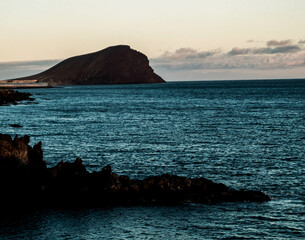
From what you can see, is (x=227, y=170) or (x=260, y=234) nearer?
(x=260, y=234)

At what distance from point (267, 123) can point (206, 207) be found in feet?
165

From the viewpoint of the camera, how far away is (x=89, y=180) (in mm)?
29016

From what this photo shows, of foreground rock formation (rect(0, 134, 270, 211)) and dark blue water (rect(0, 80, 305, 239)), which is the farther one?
foreground rock formation (rect(0, 134, 270, 211))

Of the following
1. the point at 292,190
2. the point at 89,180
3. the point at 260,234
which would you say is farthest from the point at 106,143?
the point at 260,234

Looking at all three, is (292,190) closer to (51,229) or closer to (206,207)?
(206,207)

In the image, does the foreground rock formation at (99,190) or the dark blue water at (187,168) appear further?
the foreground rock formation at (99,190)

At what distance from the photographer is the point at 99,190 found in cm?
2839

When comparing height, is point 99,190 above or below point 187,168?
above

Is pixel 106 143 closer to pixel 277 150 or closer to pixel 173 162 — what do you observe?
pixel 173 162

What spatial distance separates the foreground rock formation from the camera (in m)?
27.5

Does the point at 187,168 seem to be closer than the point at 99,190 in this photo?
No

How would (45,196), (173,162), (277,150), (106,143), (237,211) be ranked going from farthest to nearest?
1. (106,143)
2. (277,150)
3. (173,162)
4. (45,196)
5. (237,211)

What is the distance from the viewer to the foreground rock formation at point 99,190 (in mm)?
27516

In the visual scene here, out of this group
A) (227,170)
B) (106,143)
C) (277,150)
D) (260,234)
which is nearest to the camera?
(260,234)
